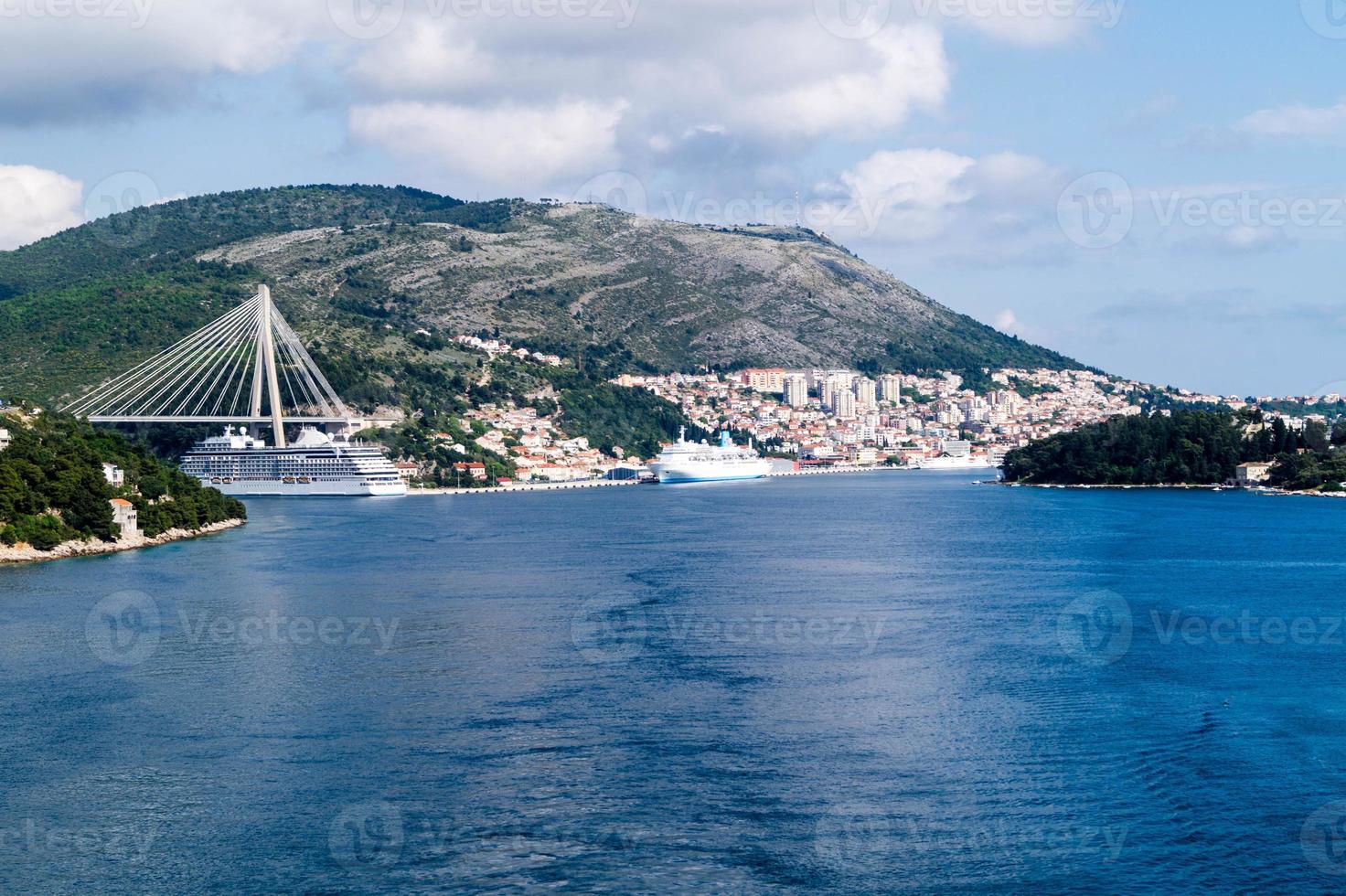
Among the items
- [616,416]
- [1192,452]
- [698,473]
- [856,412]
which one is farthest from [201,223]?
[1192,452]

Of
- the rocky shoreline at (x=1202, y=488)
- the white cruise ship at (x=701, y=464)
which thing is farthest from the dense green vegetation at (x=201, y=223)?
the rocky shoreline at (x=1202, y=488)

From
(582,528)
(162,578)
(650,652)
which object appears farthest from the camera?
(582,528)

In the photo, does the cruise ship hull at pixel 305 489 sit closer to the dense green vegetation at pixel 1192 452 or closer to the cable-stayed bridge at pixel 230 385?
the cable-stayed bridge at pixel 230 385

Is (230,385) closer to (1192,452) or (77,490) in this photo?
(77,490)

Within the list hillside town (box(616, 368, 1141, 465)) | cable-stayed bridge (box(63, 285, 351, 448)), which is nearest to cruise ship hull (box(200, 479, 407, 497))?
cable-stayed bridge (box(63, 285, 351, 448))

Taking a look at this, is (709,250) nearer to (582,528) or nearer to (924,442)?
(924,442)

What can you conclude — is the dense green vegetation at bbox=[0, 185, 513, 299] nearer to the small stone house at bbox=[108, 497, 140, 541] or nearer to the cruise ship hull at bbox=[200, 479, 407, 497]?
the cruise ship hull at bbox=[200, 479, 407, 497]

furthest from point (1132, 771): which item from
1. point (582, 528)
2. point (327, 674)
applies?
point (582, 528)
